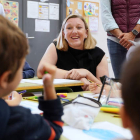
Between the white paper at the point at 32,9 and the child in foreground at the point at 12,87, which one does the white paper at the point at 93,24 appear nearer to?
the white paper at the point at 32,9

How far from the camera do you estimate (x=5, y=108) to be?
498 mm

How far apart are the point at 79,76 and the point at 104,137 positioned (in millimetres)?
1117

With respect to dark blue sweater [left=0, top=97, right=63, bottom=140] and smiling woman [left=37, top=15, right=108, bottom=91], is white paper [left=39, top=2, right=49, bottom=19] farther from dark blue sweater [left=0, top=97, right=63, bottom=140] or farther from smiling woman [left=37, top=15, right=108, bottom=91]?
dark blue sweater [left=0, top=97, right=63, bottom=140]

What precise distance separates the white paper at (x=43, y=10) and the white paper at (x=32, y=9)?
74mm

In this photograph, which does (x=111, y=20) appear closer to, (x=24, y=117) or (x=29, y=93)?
(x=29, y=93)

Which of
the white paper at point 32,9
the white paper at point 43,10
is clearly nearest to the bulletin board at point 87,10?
the white paper at point 43,10

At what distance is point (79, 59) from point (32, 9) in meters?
1.98

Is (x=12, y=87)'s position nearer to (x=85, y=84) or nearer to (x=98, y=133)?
(x=98, y=133)

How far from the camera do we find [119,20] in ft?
6.49

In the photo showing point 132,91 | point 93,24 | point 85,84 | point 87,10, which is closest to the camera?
point 132,91

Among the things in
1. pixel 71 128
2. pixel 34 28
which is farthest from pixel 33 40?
pixel 71 128

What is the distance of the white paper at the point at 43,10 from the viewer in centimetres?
367

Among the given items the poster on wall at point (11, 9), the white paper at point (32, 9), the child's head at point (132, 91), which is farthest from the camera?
the white paper at point (32, 9)

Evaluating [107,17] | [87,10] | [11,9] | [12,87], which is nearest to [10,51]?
[12,87]
